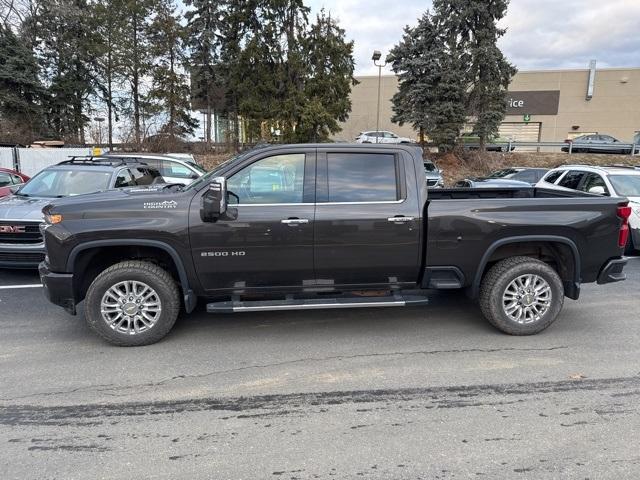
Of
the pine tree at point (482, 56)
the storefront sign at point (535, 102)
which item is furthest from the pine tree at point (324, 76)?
the storefront sign at point (535, 102)

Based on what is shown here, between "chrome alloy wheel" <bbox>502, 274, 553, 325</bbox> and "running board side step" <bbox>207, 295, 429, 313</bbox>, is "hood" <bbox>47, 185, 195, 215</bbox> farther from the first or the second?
"chrome alloy wheel" <bbox>502, 274, 553, 325</bbox>

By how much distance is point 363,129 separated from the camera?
46625 mm

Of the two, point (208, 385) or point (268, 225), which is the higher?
point (268, 225)


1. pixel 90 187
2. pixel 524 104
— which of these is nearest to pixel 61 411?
pixel 90 187

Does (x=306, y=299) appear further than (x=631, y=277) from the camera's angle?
No

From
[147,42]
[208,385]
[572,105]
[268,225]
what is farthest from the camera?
[572,105]

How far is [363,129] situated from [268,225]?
43.8m

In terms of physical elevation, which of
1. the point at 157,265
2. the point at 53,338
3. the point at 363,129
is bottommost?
the point at 53,338

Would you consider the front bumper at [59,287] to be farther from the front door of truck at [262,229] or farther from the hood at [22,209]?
the hood at [22,209]

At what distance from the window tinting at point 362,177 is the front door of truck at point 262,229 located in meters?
0.23

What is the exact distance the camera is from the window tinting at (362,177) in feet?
15.4

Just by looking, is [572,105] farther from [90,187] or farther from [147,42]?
[90,187]

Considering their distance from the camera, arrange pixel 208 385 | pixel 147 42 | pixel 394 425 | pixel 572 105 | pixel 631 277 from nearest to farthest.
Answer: pixel 394 425 < pixel 208 385 < pixel 631 277 < pixel 147 42 < pixel 572 105

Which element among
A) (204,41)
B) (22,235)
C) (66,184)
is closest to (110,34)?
(204,41)
